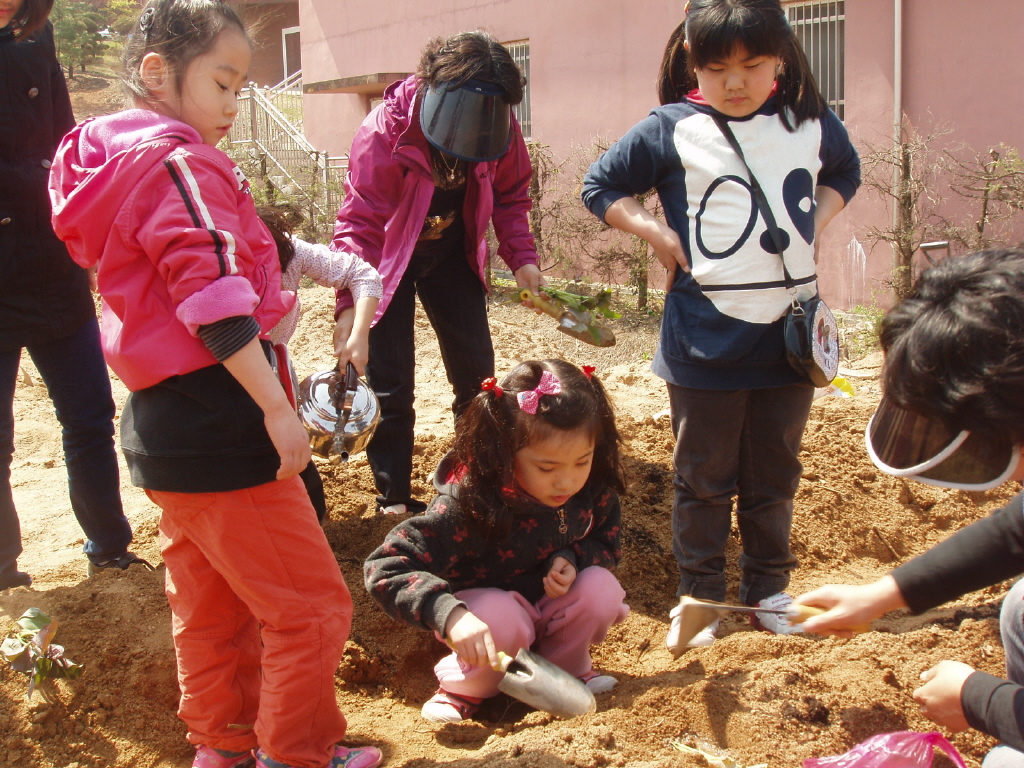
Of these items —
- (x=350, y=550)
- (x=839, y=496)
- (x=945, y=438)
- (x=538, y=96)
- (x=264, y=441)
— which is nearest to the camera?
(x=945, y=438)

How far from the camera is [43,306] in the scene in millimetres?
2725

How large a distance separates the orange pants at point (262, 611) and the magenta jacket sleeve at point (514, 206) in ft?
5.01

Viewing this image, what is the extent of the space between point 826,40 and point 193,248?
25.1ft

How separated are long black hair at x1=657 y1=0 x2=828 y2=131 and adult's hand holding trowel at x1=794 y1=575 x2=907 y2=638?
4.47 feet

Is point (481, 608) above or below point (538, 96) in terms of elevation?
below

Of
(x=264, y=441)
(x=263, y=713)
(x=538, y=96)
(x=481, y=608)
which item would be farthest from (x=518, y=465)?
(x=538, y=96)

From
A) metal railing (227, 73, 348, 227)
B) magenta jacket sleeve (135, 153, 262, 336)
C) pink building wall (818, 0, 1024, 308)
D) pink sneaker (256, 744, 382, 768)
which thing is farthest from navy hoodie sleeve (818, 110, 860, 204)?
metal railing (227, 73, 348, 227)

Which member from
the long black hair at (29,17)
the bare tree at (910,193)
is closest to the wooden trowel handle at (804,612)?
the long black hair at (29,17)

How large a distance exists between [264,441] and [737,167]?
1455 mm

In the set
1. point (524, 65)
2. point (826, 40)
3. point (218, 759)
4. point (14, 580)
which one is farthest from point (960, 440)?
point (524, 65)

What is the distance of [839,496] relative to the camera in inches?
144

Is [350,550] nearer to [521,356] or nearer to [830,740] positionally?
[830,740]

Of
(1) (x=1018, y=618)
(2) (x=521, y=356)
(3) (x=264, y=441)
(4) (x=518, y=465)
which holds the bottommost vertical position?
(2) (x=521, y=356)

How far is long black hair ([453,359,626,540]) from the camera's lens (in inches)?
90.9
